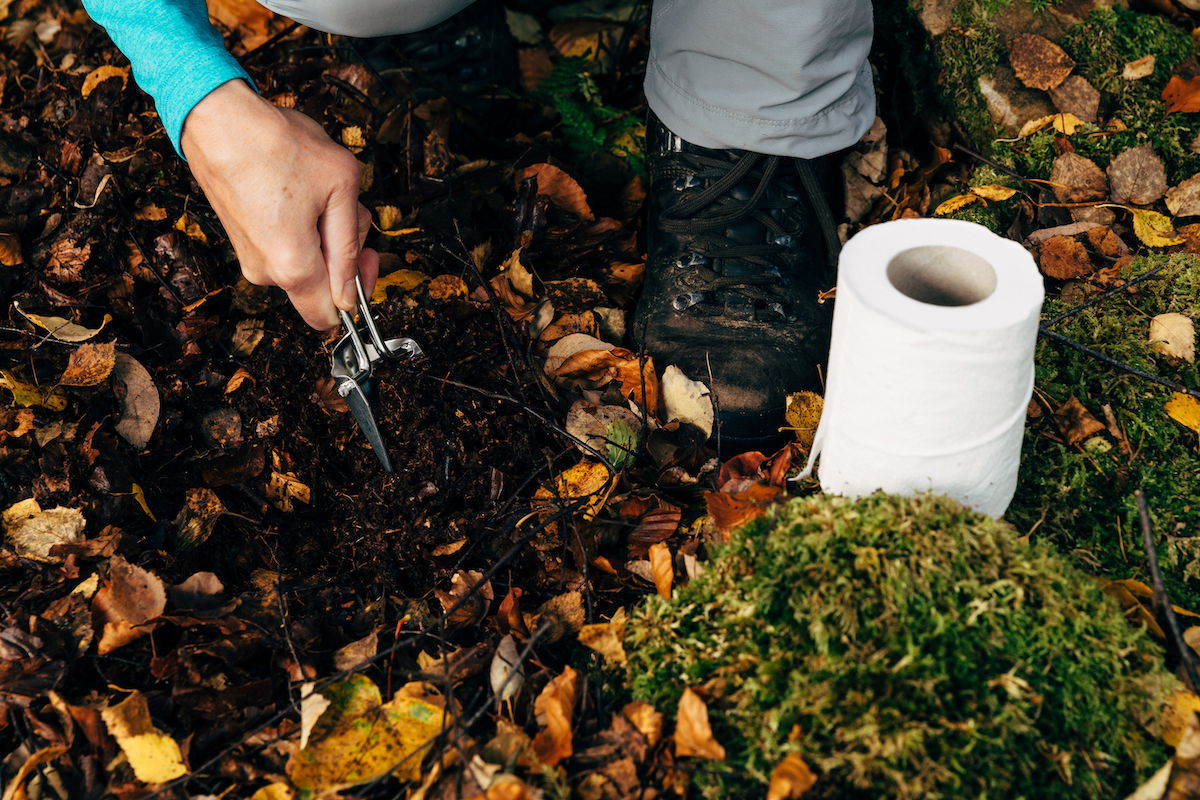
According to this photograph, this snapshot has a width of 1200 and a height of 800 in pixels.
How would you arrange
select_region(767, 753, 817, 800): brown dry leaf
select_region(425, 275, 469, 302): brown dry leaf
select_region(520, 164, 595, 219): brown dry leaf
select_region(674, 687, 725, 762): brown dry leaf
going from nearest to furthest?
select_region(767, 753, 817, 800): brown dry leaf < select_region(674, 687, 725, 762): brown dry leaf < select_region(425, 275, 469, 302): brown dry leaf < select_region(520, 164, 595, 219): brown dry leaf

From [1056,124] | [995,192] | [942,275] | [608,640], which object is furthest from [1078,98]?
[608,640]

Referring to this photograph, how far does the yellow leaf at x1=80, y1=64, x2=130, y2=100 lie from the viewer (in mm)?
2908

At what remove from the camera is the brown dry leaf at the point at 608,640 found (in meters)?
1.72

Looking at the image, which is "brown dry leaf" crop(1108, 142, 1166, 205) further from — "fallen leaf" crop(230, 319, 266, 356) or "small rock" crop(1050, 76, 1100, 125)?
"fallen leaf" crop(230, 319, 266, 356)

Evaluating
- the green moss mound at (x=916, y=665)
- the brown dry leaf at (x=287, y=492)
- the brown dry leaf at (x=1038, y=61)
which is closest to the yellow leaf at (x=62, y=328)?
the brown dry leaf at (x=287, y=492)

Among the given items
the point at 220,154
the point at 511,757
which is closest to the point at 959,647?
the point at 511,757

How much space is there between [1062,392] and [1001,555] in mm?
752

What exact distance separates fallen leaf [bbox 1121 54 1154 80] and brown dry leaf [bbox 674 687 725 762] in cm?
235

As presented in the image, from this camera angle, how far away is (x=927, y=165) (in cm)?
288

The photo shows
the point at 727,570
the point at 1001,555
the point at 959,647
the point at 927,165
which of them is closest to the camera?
the point at 959,647

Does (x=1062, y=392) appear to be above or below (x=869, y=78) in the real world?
below

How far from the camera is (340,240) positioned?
1.90m

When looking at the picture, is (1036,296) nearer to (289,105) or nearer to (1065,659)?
(1065,659)

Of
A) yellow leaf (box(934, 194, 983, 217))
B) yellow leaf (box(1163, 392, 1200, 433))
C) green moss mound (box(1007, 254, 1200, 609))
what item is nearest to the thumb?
green moss mound (box(1007, 254, 1200, 609))
